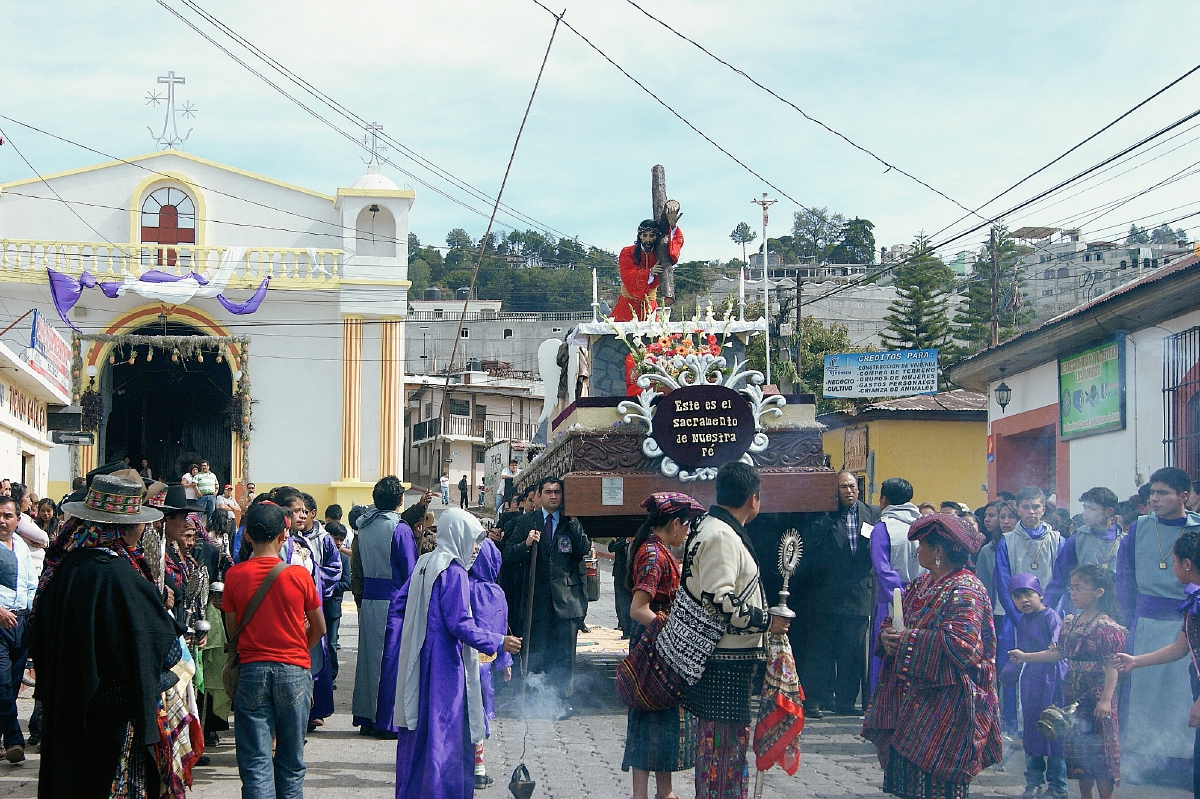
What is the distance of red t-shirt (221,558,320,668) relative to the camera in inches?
225

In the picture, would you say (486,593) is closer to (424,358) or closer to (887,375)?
(887,375)

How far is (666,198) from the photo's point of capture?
36.3 feet

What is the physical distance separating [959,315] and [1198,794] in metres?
48.3

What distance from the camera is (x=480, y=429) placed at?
171 ft

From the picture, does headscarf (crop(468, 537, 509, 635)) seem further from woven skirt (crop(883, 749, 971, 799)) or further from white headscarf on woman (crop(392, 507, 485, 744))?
woven skirt (crop(883, 749, 971, 799))

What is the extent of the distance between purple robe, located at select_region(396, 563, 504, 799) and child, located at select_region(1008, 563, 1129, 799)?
3079 mm

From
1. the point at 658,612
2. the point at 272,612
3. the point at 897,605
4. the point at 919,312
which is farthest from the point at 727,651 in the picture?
the point at 919,312

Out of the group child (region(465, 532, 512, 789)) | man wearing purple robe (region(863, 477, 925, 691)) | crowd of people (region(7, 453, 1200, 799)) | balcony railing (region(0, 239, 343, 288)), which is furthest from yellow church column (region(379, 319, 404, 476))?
child (region(465, 532, 512, 789))

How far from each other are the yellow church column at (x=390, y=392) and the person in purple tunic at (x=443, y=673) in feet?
67.3

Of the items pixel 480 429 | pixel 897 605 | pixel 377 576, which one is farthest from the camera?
pixel 480 429

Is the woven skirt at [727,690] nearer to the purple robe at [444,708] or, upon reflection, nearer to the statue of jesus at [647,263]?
the purple robe at [444,708]

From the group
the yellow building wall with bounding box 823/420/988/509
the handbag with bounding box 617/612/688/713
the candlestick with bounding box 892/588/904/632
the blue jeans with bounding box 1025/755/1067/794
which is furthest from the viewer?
the yellow building wall with bounding box 823/420/988/509

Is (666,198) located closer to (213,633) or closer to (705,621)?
(213,633)

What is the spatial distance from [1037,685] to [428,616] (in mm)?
3741
